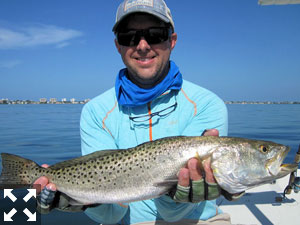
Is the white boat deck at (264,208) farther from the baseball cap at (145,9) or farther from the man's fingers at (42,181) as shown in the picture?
the baseball cap at (145,9)

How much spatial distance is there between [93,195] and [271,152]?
211 centimetres

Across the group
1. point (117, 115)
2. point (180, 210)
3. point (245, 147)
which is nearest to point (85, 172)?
point (117, 115)

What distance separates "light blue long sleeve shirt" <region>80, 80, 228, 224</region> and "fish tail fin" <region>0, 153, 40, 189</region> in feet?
2.42

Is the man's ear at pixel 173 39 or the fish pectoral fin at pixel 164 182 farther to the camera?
the man's ear at pixel 173 39

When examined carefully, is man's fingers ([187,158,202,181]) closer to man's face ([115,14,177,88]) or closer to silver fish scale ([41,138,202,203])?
silver fish scale ([41,138,202,203])

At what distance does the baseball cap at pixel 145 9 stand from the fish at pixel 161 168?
1773mm

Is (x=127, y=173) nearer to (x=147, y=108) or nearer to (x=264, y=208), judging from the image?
(x=147, y=108)

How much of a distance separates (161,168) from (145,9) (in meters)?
2.14

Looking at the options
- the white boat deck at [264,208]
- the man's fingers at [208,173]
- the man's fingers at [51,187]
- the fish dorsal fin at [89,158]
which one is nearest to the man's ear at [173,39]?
the fish dorsal fin at [89,158]

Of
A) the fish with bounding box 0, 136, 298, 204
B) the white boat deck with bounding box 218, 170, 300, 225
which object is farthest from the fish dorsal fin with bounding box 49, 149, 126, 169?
the white boat deck with bounding box 218, 170, 300, 225

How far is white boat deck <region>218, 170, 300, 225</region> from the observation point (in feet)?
16.4

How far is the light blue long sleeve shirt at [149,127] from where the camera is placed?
3445 mm

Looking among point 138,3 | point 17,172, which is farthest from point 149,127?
point 17,172

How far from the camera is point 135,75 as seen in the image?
3791 mm
